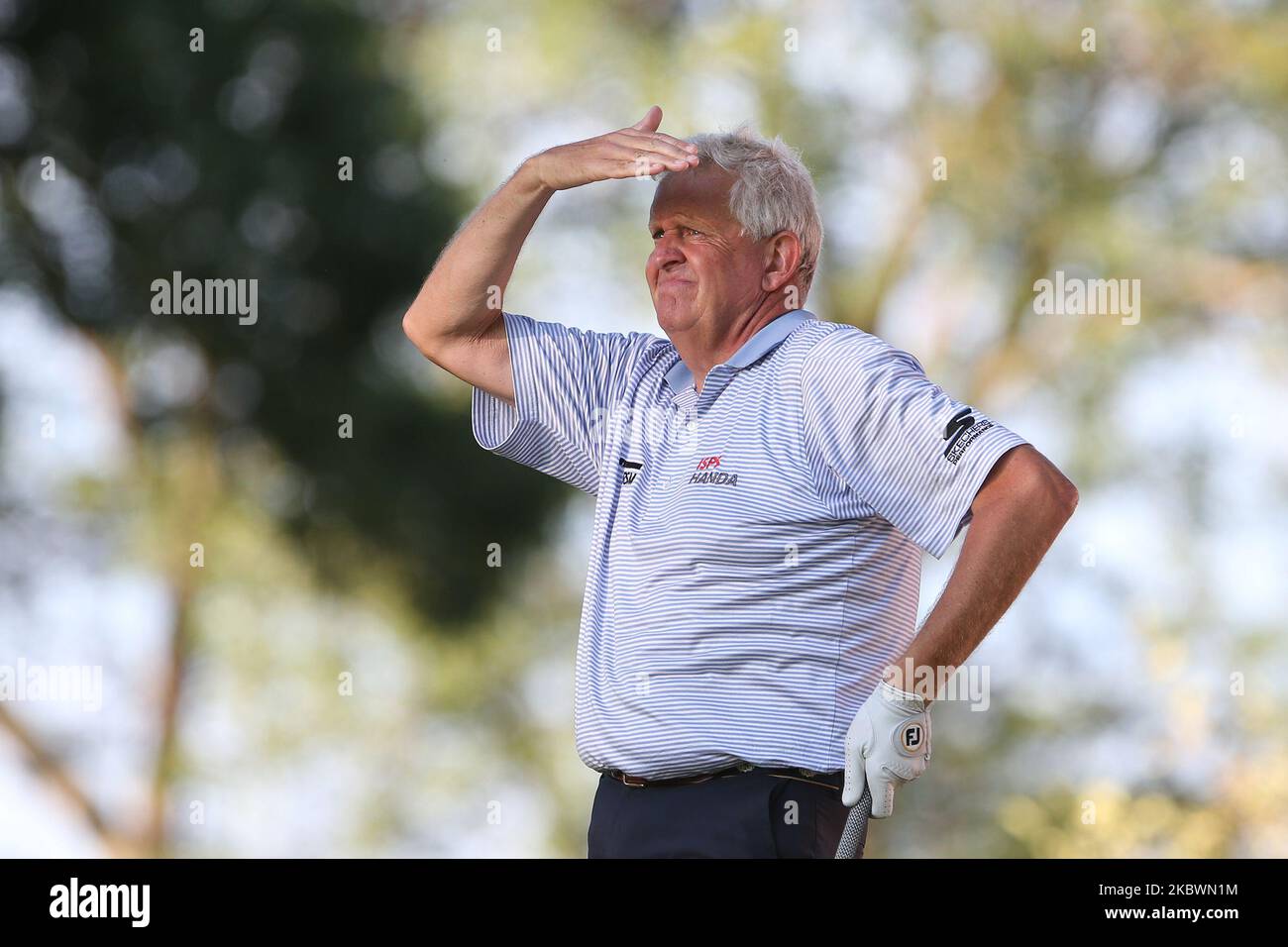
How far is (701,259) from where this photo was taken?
128 inches

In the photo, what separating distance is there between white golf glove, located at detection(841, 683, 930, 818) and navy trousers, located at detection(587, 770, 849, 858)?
0.12m

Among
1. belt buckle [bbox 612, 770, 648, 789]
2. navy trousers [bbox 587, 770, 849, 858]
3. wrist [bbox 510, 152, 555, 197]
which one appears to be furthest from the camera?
wrist [bbox 510, 152, 555, 197]

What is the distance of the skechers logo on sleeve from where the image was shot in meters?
2.75

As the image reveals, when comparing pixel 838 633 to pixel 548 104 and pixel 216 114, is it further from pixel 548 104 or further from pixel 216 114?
pixel 548 104

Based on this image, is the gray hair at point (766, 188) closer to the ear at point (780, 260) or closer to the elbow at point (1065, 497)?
the ear at point (780, 260)

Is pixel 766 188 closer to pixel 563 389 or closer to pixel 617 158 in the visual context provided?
pixel 617 158

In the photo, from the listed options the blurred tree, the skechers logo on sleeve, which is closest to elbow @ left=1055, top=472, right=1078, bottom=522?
the skechers logo on sleeve

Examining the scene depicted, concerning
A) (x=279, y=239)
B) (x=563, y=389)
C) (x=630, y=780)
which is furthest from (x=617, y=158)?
(x=279, y=239)

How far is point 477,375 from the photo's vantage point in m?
3.51

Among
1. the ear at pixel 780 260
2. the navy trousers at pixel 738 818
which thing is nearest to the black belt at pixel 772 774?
the navy trousers at pixel 738 818

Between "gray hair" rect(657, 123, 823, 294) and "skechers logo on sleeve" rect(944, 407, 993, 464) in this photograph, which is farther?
"gray hair" rect(657, 123, 823, 294)

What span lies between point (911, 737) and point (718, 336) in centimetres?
92

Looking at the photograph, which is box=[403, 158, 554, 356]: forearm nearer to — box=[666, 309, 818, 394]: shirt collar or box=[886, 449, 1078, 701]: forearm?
box=[666, 309, 818, 394]: shirt collar
